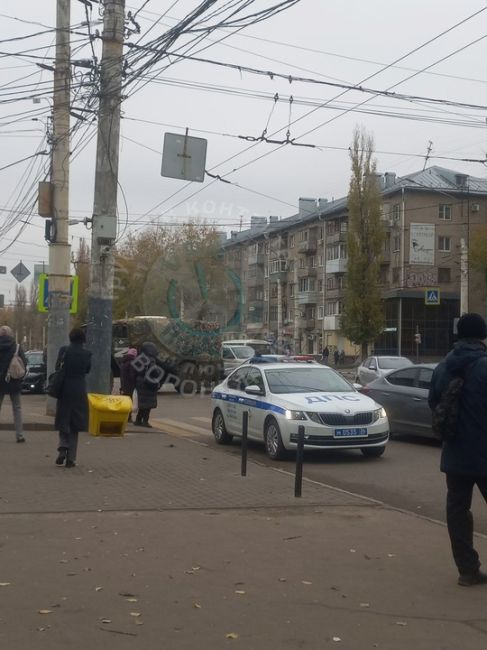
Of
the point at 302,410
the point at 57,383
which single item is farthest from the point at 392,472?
the point at 57,383

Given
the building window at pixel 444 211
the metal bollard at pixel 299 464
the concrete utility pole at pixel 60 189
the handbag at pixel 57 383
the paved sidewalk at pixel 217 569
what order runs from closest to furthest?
the paved sidewalk at pixel 217 569
the metal bollard at pixel 299 464
the handbag at pixel 57 383
the concrete utility pole at pixel 60 189
the building window at pixel 444 211

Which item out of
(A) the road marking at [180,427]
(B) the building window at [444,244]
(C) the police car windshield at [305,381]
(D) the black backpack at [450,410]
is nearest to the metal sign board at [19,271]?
(A) the road marking at [180,427]

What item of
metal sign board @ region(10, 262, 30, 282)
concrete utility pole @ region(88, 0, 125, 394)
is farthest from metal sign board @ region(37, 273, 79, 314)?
metal sign board @ region(10, 262, 30, 282)

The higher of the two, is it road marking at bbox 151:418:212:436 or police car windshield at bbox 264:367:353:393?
police car windshield at bbox 264:367:353:393

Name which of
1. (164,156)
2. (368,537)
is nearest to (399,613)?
(368,537)

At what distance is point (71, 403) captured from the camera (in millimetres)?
11531

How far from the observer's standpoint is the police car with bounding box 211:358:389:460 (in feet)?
43.3

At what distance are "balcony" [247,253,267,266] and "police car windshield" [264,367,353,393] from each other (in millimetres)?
22562

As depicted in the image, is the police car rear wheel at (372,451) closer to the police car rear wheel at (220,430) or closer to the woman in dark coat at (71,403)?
the police car rear wheel at (220,430)

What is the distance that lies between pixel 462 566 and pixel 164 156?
12790 millimetres

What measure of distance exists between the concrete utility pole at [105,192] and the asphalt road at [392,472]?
2.83m

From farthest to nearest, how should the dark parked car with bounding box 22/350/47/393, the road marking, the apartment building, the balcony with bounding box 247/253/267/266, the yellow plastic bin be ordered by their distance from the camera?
the apartment building
the balcony with bounding box 247/253/267/266
the dark parked car with bounding box 22/350/47/393
the road marking
the yellow plastic bin

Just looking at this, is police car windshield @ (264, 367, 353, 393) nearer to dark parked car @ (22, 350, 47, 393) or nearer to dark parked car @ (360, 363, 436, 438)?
dark parked car @ (360, 363, 436, 438)

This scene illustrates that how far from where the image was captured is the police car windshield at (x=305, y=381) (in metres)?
14.3
